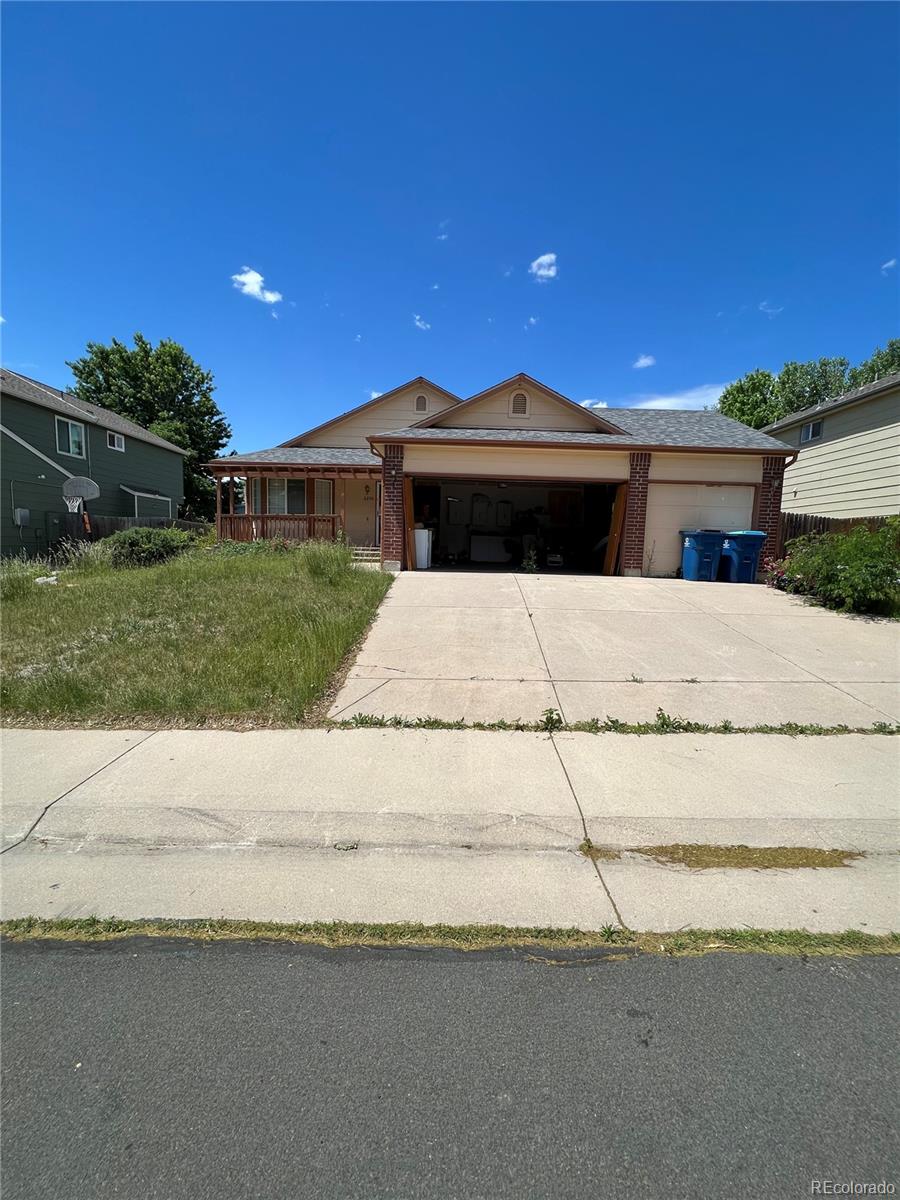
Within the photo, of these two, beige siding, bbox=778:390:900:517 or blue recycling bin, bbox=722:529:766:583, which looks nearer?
blue recycling bin, bbox=722:529:766:583

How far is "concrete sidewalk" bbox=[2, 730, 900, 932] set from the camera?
2729 millimetres

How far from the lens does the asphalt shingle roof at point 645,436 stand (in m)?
13.2

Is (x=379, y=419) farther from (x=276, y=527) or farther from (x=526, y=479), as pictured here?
(x=526, y=479)

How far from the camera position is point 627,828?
3.34m

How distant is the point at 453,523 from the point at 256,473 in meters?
6.65

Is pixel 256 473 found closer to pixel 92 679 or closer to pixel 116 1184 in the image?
pixel 92 679

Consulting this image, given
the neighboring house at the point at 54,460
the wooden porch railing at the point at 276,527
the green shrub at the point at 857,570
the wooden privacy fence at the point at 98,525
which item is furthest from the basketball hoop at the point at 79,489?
the green shrub at the point at 857,570

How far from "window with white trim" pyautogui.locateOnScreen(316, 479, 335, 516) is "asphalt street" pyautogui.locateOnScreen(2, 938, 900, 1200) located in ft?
56.1

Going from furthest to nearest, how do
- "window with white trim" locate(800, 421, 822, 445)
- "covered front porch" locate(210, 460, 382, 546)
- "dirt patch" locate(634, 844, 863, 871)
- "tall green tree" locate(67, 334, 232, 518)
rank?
"tall green tree" locate(67, 334, 232, 518) < "window with white trim" locate(800, 421, 822, 445) < "covered front porch" locate(210, 460, 382, 546) < "dirt patch" locate(634, 844, 863, 871)

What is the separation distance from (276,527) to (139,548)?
3889mm

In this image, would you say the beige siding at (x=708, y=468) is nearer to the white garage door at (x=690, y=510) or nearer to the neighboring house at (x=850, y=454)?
the white garage door at (x=690, y=510)

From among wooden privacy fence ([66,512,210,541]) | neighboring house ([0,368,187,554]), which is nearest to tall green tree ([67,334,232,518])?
neighboring house ([0,368,187,554])

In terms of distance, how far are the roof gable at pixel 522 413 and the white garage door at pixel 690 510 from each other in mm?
2663

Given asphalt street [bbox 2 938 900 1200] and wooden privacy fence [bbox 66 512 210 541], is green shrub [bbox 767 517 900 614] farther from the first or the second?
wooden privacy fence [bbox 66 512 210 541]
